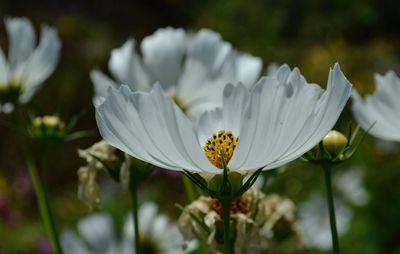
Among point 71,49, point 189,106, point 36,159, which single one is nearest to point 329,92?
point 189,106

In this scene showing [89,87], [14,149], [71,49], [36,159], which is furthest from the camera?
[71,49]

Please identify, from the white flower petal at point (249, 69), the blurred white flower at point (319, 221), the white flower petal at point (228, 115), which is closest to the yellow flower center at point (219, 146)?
the white flower petal at point (228, 115)

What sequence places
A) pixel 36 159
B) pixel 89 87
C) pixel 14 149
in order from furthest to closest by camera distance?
pixel 89 87 < pixel 36 159 < pixel 14 149

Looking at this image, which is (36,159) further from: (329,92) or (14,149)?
(329,92)

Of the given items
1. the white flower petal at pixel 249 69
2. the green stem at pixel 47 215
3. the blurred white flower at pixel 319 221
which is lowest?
the blurred white flower at pixel 319 221

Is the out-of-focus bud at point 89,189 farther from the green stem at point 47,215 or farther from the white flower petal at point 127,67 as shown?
the white flower petal at point 127,67
